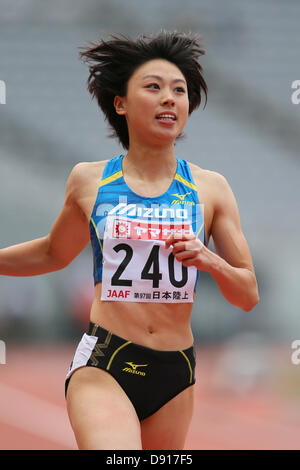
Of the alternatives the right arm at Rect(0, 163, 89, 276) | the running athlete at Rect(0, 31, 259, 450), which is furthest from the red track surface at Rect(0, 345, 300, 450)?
the running athlete at Rect(0, 31, 259, 450)

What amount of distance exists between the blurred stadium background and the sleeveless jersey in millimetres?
6961

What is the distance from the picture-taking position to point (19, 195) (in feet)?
37.7

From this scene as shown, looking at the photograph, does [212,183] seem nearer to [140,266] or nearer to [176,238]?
[140,266]

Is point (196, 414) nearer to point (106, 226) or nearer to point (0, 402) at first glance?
point (0, 402)

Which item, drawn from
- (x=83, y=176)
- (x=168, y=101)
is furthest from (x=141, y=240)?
(x=168, y=101)

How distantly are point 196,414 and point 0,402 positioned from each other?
2.68 m

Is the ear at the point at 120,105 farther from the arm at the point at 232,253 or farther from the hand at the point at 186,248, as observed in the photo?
the hand at the point at 186,248

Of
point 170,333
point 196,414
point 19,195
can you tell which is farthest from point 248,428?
point 19,195

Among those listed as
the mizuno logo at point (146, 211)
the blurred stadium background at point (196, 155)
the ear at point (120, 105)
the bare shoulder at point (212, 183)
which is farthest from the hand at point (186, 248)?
the blurred stadium background at point (196, 155)

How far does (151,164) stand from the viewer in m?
2.74

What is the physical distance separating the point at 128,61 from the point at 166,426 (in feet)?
4.86

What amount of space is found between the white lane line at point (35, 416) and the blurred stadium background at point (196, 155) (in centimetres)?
34

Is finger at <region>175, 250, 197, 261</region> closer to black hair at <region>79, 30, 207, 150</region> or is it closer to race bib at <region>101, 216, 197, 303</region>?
race bib at <region>101, 216, 197, 303</region>

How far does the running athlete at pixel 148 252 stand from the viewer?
8.20 feet
